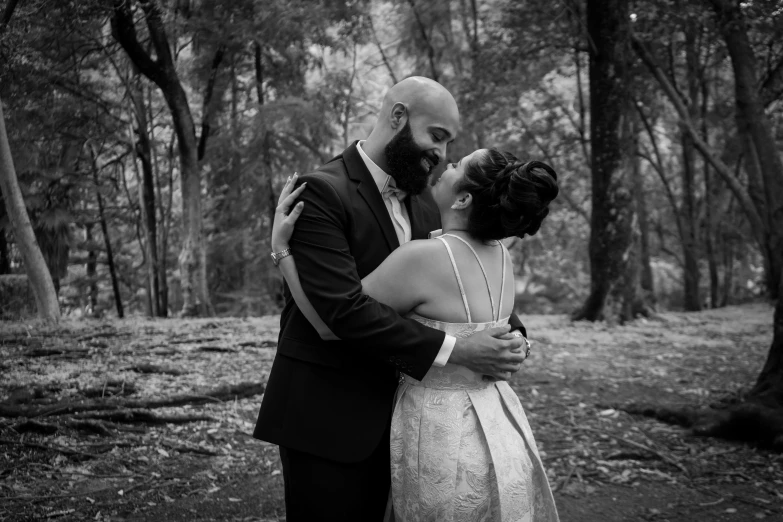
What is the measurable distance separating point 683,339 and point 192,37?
11299 mm

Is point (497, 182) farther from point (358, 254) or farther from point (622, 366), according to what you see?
point (622, 366)

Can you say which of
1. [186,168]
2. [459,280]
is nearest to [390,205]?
[459,280]

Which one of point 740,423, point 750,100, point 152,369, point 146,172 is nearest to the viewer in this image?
point 740,423

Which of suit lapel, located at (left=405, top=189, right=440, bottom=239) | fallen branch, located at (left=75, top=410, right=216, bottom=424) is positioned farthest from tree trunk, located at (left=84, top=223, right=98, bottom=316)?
suit lapel, located at (left=405, top=189, right=440, bottom=239)

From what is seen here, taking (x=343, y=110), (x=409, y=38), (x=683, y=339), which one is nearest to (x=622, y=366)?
(x=683, y=339)

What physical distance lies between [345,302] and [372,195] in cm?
53

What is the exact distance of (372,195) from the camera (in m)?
2.37

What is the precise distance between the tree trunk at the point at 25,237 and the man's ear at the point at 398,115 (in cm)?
559

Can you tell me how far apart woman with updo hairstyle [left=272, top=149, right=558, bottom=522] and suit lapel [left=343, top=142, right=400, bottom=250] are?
211 mm

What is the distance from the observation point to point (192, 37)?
13.8m

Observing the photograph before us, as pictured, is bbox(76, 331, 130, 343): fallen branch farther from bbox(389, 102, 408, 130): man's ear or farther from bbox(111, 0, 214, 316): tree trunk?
bbox(389, 102, 408, 130): man's ear

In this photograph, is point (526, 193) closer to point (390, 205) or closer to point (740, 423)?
point (390, 205)

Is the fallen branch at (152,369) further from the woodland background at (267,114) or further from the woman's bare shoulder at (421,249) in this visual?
the woman's bare shoulder at (421,249)

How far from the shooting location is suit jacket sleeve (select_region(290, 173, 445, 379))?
2006mm
